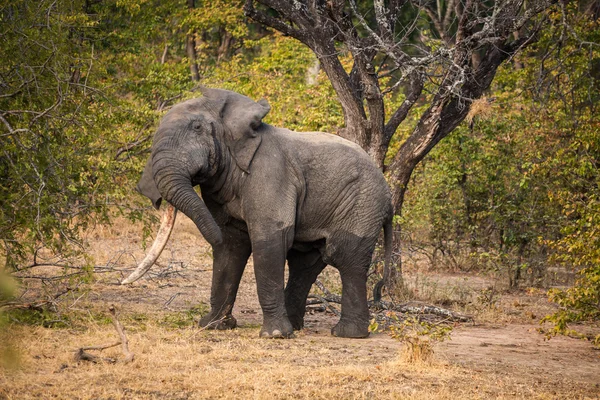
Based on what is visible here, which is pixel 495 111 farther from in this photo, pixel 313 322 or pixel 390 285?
pixel 313 322

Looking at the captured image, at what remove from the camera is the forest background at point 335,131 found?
963 cm

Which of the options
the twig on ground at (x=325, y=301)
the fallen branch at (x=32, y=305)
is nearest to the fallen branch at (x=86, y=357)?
the fallen branch at (x=32, y=305)

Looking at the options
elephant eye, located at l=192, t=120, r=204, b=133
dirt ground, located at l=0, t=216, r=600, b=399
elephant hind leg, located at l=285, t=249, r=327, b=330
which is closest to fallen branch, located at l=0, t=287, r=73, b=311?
dirt ground, located at l=0, t=216, r=600, b=399

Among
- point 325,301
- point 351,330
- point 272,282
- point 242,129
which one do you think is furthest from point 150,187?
point 325,301

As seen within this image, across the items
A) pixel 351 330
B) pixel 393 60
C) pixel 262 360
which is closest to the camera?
pixel 262 360

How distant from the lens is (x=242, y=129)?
31.2 feet

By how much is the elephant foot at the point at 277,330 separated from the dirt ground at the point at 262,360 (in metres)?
0.15

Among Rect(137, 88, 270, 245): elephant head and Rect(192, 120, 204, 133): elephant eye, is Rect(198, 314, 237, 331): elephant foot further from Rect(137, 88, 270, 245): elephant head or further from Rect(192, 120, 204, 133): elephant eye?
Rect(192, 120, 204, 133): elephant eye

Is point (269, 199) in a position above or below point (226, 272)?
above

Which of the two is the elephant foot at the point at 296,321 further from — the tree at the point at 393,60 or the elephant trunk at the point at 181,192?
the tree at the point at 393,60

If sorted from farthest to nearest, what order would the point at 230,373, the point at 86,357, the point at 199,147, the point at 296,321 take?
the point at 296,321
the point at 199,147
the point at 86,357
the point at 230,373

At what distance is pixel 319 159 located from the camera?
1007 centimetres

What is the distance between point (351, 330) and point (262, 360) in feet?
6.87

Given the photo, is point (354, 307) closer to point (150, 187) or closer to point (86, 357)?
point (150, 187)
